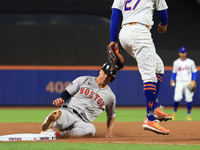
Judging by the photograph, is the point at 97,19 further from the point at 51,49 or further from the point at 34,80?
the point at 34,80

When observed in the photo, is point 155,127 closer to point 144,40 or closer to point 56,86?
point 144,40

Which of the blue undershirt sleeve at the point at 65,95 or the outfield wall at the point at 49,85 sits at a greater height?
the blue undershirt sleeve at the point at 65,95

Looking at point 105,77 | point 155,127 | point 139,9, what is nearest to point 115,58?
point 105,77

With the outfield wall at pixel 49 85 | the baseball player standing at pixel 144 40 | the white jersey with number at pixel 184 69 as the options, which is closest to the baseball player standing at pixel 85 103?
the baseball player standing at pixel 144 40

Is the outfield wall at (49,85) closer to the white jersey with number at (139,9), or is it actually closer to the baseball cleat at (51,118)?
the baseball cleat at (51,118)

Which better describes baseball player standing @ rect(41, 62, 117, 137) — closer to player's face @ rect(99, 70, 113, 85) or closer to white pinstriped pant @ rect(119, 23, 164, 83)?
player's face @ rect(99, 70, 113, 85)
